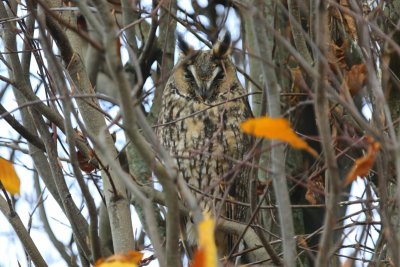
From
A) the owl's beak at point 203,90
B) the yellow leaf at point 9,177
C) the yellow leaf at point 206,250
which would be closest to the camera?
the yellow leaf at point 206,250

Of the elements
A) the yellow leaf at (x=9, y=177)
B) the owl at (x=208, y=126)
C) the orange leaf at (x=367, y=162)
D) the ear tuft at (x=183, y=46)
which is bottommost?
A: the orange leaf at (x=367, y=162)

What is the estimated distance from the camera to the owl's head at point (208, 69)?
159 inches

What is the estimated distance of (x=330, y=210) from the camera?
5.62 ft

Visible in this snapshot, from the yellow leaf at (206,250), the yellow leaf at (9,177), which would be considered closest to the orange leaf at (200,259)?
the yellow leaf at (206,250)

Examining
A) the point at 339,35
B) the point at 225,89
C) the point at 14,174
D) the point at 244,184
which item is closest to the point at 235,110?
the point at 225,89

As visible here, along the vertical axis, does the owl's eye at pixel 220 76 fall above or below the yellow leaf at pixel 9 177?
above

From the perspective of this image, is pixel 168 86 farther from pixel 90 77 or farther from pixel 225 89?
pixel 90 77

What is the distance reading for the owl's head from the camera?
13.2 feet

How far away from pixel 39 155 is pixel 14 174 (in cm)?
95

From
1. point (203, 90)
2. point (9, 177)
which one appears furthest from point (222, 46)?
point (9, 177)

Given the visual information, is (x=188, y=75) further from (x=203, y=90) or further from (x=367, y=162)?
(x=367, y=162)

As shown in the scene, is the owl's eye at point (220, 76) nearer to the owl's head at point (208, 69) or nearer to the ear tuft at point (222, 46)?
the owl's head at point (208, 69)

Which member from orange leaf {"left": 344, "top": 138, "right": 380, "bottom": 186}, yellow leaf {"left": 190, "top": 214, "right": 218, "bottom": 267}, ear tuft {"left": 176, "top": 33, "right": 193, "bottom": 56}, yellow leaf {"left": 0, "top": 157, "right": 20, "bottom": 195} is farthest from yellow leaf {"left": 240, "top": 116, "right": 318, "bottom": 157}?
ear tuft {"left": 176, "top": 33, "right": 193, "bottom": 56}

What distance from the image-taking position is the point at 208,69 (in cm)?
407
